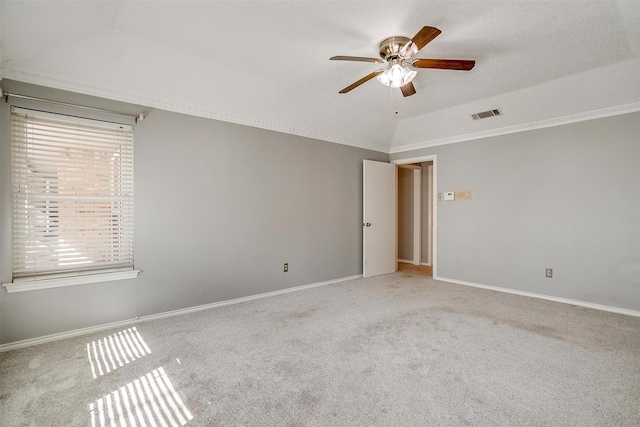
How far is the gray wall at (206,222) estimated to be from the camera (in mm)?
2728

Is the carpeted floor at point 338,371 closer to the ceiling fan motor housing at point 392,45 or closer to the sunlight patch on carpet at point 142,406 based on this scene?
the sunlight patch on carpet at point 142,406

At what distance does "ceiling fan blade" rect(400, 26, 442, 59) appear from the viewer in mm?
1925

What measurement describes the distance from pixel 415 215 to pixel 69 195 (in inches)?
238

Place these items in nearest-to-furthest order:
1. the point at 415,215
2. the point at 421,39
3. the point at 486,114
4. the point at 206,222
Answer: the point at 421,39
the point at 206,222
the point at 486,114
the point at 415,215

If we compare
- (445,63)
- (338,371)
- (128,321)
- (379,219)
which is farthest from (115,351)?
(379,219)

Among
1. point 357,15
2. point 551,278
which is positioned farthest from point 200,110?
point 551,278

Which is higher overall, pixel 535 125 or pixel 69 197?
pixel 535 125

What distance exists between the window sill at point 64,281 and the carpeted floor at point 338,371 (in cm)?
52

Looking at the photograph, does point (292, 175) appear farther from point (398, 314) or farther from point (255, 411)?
point (255, 411)

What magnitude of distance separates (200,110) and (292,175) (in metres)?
1.48

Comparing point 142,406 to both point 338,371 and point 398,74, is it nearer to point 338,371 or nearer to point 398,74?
point 338,371

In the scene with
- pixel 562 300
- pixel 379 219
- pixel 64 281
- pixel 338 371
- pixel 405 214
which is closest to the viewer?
pixel 338 371

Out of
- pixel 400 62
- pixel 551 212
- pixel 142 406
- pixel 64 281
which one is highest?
pixel 400 62

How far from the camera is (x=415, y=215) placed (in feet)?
22.0
